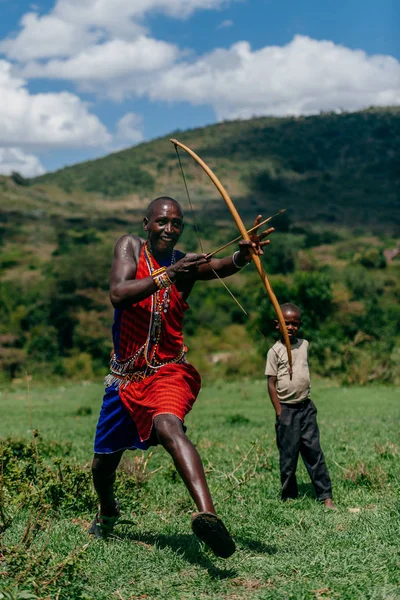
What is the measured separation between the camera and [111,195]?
100750 millimetres

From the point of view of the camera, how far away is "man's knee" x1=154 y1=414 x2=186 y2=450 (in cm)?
439

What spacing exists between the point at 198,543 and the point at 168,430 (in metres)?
0.94

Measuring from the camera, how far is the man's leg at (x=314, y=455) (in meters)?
6.10

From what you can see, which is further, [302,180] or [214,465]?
[302,180]

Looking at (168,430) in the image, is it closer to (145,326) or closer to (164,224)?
(145,326)

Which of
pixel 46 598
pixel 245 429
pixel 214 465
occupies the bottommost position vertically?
pixel 245 429

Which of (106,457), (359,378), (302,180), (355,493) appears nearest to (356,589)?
(106,457)

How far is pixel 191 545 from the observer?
4.84 meters

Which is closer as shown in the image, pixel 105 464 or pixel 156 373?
pixel 156 373

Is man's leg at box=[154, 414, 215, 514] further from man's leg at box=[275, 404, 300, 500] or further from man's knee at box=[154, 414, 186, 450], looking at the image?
man's leg at box=[275, 404, 300, 500]

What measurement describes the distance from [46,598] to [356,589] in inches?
60.3

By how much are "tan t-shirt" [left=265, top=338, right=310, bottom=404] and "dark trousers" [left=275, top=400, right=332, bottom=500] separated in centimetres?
10

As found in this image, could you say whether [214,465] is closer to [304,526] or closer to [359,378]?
[304,526]

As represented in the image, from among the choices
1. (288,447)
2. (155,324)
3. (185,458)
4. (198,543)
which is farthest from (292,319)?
(185,458)
